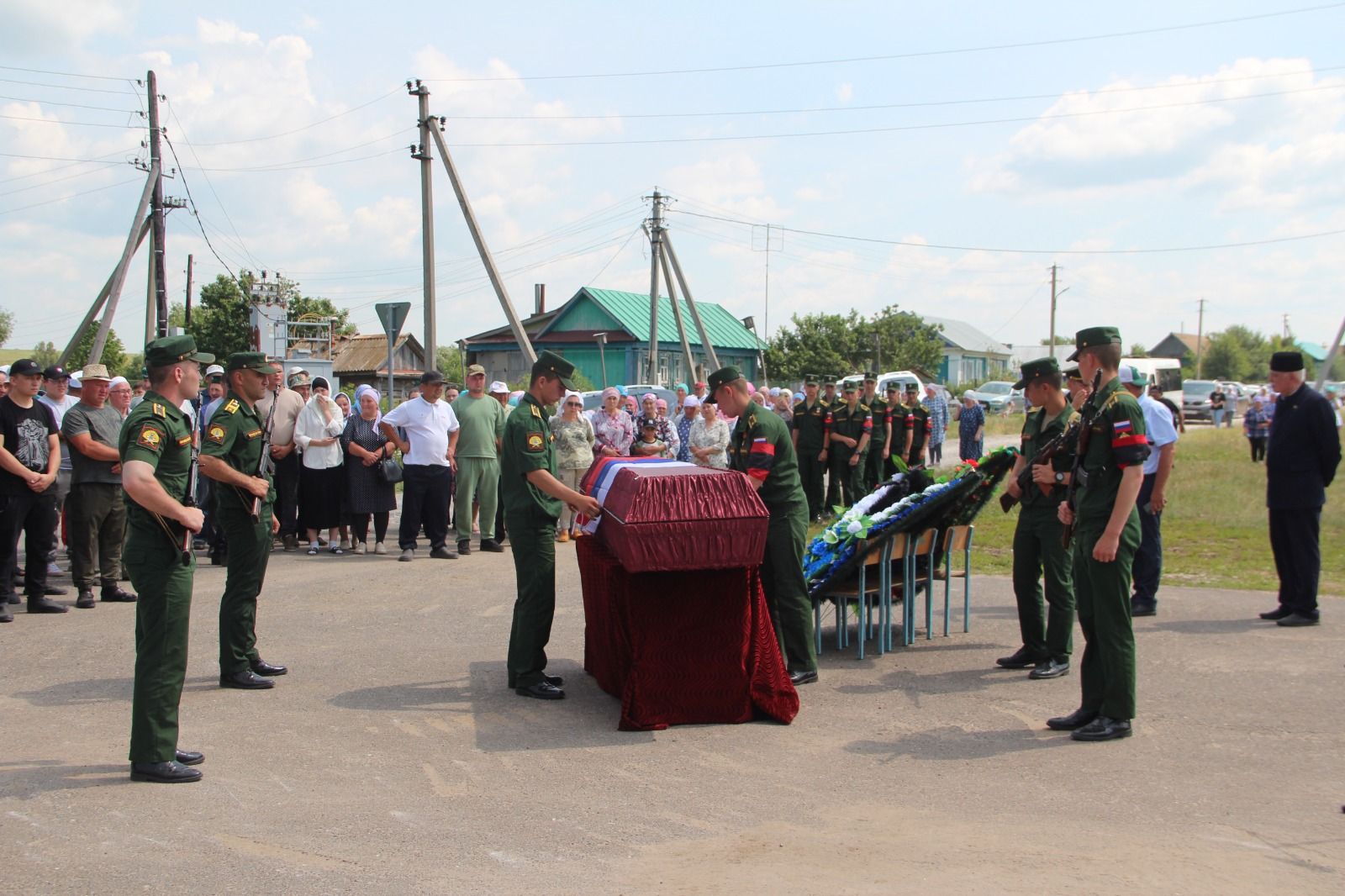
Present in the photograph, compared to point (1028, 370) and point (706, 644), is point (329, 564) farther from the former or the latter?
point (1028, 370)

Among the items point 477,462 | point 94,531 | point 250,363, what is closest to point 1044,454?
point 250,363

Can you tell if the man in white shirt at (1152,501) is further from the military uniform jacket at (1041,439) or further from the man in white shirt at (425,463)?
the man in white shirt at (425,463)

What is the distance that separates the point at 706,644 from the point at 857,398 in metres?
10.3

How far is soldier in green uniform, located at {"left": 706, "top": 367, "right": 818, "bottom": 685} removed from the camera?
276 inches

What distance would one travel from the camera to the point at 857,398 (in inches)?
636

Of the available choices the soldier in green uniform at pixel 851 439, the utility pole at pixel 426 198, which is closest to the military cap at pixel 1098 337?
the soldier in green uniform at pixel 851 439

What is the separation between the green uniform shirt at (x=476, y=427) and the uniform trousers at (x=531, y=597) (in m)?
5.97

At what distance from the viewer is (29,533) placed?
9.47 m

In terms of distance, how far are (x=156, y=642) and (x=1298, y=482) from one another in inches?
323

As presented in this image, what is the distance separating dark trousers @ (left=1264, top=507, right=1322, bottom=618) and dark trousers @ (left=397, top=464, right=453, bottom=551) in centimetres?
811

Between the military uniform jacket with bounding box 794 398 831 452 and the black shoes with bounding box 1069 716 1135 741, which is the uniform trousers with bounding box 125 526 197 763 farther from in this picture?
the military uniform jacket with bounding box 794 398 831 452

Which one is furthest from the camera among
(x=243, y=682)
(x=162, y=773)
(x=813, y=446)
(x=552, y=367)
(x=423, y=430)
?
(x=813, y=446)

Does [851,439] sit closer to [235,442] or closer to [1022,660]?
[1022,660]

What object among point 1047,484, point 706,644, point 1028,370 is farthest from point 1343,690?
point 706,644
